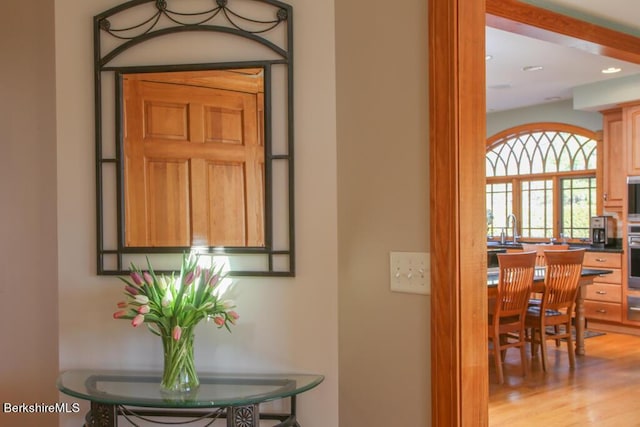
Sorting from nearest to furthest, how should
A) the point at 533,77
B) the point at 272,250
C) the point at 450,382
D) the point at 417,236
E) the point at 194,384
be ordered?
the point at 450,382
the point at 417,236
the point at 194,384
the point at 272,250
the point at 533,77

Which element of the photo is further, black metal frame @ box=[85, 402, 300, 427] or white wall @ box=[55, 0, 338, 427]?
white wall @ box=[55, 0, 338, 427]

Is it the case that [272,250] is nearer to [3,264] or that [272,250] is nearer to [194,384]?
[194,384]

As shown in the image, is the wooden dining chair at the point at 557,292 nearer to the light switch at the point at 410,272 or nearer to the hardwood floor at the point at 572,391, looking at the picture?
the hardwood floor at the point at 572,391

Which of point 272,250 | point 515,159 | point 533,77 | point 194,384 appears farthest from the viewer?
point 515,159

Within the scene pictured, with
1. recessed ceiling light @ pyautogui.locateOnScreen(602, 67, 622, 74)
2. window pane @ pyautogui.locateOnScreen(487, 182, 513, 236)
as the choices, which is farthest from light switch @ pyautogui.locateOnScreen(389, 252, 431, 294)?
window pane @ pyautogui.locateOnScreen(487, 182, 513, 236)

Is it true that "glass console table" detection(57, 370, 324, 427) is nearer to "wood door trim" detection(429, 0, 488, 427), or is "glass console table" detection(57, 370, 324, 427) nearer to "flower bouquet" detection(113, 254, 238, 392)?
"flower bouquet" detection(113, 254, 238, 392)

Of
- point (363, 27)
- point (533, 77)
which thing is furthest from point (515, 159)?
point (363, 27)

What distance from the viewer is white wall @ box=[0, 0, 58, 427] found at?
2.32 metres

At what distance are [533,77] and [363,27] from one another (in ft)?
15.7

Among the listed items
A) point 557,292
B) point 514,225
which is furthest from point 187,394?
point 514,225

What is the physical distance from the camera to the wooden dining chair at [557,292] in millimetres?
4727

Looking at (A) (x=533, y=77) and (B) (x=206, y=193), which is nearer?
(B) (x=206, y=193)

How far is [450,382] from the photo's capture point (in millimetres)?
1555

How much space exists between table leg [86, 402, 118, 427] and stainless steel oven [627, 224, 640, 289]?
5891 millimetres
